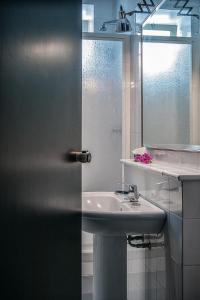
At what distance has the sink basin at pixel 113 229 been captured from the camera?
1311 millimetres

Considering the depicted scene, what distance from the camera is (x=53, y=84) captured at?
23.6 inches

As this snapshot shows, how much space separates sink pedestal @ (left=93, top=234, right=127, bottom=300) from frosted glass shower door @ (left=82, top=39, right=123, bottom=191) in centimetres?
84

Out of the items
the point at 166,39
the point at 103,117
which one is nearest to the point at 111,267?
the point at 103,117

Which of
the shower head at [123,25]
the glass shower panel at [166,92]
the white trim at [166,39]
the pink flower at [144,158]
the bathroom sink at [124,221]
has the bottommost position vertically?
the bathroom sink at [124,221]

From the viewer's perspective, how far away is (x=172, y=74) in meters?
1.70

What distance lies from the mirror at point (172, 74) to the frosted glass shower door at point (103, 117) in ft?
1.18

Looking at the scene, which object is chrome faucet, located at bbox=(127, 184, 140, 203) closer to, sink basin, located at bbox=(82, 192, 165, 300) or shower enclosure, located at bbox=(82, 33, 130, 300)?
sink basin, located at bbox=(82, 192, 165, 300)

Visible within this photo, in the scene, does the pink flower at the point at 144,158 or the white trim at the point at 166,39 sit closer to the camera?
the white trim at the point at 166,39

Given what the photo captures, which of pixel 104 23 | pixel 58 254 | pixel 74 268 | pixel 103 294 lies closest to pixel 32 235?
pixel 58 254

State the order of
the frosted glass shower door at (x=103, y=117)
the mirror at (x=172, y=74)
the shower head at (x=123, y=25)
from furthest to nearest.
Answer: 1. the frosted glass shower door at (x=103, y=117)
2. the shower head at (x=123, y=25)
3. the mirror at (x=172, y=74)

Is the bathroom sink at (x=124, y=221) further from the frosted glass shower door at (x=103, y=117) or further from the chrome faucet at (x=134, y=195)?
the frosted glass shower door at (x=103, y=117)

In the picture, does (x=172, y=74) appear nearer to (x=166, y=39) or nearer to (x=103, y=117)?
(x=166, y=39)

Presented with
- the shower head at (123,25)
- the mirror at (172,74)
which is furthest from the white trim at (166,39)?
the shower head at (123,25)

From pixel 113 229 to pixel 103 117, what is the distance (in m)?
1.23
